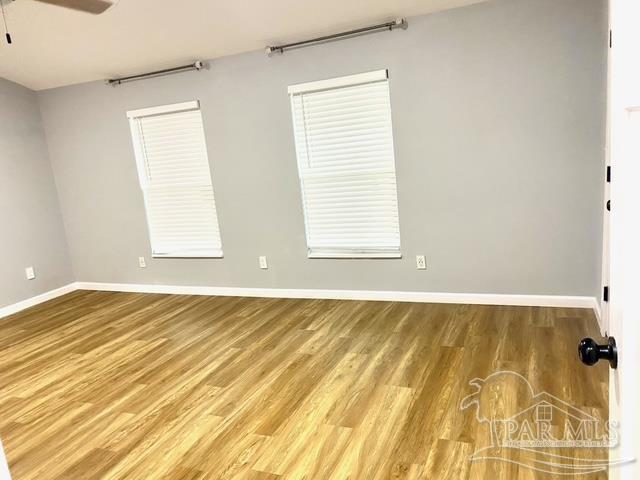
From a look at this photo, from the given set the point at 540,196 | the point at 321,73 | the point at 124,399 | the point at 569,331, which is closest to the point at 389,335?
the point at 569,331

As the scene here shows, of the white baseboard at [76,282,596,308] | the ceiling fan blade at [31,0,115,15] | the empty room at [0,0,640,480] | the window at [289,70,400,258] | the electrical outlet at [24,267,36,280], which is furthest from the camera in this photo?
the electrical outlet at [24,267,36,280]

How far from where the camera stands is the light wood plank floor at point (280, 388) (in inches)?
84.0

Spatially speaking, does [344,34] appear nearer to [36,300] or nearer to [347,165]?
[347,165]

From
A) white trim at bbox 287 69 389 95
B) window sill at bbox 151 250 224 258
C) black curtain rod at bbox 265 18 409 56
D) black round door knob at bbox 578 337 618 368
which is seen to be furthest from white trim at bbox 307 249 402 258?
black round door knob at bbox 578 337 618 368

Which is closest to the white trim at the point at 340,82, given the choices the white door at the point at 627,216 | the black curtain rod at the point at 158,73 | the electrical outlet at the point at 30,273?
the black curtain rod at the point at 158,73

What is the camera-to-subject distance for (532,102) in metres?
3.39

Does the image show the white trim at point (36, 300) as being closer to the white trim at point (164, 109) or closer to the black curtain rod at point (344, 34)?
the white trim at point (164, 109)

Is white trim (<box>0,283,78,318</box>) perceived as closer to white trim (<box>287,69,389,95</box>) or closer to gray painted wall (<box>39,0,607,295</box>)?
gray painted wall (<box>39,0,607,295</box>)

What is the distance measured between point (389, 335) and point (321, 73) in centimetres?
223

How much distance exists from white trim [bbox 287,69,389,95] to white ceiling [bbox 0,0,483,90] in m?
0.37

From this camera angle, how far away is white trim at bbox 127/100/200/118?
177 inches

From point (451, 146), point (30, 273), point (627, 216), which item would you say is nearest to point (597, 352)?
point (627, 216)

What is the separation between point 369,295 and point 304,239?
0.79m

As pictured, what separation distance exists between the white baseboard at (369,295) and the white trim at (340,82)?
5.88 feet
